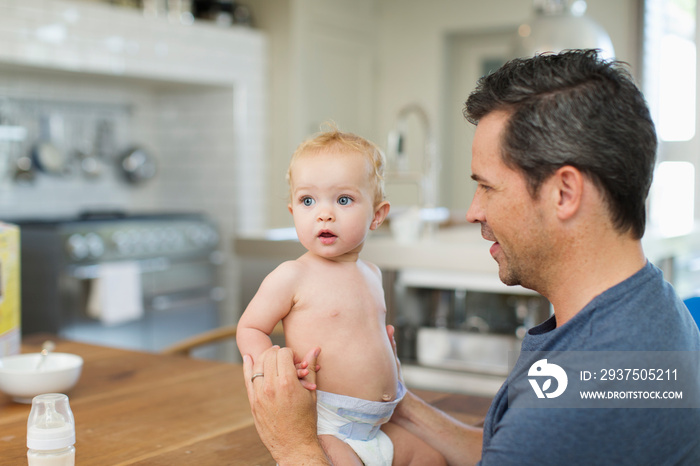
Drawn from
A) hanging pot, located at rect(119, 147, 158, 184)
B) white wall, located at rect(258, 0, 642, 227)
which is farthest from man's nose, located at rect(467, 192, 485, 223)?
hanging pot, located at rect(119, 147, 158, 184)

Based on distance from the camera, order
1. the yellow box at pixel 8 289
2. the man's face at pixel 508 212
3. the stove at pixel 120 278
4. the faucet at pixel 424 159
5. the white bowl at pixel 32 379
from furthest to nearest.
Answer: the stove at pixel 120 278
the faucet at pixel 424 159
the yellow box at pixel 8 289
the white bowl at pixel 32 379
the man's face at pixel 508 212

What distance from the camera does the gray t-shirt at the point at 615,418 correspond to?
0.85 metres

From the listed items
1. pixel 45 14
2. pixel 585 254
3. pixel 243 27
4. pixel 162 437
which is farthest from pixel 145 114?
pixel 585 254

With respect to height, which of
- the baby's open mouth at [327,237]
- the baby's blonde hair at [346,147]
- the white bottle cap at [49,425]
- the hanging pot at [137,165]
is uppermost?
the hanging pot at [137,165]

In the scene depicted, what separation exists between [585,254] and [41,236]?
11.0 ft

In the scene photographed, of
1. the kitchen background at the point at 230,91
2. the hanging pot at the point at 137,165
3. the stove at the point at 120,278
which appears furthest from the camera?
the hanging pot at the point at 137,165

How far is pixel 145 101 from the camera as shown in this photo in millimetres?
5238

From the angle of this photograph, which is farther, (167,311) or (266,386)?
(167,311)

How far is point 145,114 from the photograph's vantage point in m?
5.24

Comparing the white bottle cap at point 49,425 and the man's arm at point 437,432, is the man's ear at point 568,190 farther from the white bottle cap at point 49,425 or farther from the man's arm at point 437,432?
the white bottle cap at point 49,425

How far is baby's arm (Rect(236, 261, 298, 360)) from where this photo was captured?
1.09 m

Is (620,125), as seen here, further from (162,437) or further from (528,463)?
(162,437)
